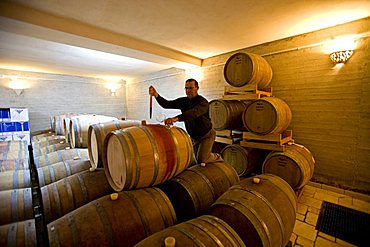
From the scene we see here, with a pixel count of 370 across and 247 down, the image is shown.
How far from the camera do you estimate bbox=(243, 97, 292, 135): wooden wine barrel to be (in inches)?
127

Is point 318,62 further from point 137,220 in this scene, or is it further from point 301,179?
point 137,220

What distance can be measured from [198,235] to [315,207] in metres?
2.86

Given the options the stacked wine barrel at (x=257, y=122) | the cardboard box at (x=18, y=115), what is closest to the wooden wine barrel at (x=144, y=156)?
the stacked wine barrel at (x=257, y=122)

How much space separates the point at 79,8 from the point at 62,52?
2.67 metres

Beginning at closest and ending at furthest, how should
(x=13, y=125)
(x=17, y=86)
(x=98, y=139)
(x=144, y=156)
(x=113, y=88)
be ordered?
1. (x=144, y=156)
2. (x=98, y=139)
3. (x=13, y=125)
4. (x=17, y=86)
5. (x=113, y=88)

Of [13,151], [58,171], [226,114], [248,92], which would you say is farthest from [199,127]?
[13,151]

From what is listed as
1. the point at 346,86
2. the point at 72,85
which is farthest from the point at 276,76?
the point at 72,85

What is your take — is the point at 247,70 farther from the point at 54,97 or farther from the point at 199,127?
the point at 54,97

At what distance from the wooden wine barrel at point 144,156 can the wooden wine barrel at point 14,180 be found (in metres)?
1.29

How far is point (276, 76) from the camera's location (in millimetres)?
4129

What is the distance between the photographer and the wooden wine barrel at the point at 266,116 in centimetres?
A: 323

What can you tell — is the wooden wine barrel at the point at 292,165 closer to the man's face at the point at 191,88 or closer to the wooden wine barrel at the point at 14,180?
the man's face at the point at 191,88

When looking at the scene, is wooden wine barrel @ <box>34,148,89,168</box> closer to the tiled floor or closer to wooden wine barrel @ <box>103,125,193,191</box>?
wooden wine barrel @ <box>103,125,193,191</box>

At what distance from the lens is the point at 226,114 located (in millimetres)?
3889
